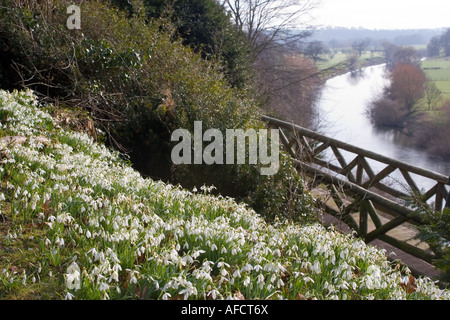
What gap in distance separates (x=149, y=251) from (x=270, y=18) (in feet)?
63.2

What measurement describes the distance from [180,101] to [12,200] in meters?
4.28

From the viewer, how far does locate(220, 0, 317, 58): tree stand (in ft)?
66.2

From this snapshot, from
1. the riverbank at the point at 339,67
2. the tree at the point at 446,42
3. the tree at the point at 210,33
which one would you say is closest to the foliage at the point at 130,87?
the tree at the point at 210,33

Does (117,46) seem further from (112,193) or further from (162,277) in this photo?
(162,277)

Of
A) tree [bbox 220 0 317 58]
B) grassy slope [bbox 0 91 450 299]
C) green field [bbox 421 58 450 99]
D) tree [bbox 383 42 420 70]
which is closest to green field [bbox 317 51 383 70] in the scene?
tree [bbox 383 42 420 70]

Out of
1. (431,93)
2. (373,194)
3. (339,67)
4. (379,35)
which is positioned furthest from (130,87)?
(379,35)

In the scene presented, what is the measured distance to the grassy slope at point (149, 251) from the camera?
259 cm

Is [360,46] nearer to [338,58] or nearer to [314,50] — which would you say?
[338,58]

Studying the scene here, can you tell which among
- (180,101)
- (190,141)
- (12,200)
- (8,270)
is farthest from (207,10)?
(8,270)

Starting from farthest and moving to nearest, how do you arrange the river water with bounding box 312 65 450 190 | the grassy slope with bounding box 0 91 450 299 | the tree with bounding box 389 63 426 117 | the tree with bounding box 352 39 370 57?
the tree with bounding box 352 39 370 57 → the tree with bounding box 389 63 426 117 → the river water with bounding box 312 65 450 190 → the grassy slope with bounding box 0 91 450 299

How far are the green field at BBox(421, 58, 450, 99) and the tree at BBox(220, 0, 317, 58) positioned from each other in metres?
6.26

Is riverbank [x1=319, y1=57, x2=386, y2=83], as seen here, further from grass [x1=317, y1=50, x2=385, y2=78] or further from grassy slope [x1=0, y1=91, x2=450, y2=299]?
grassy slope [x1=0, y1=91, x2=450, y2=299]

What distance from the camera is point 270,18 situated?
20.4 meters

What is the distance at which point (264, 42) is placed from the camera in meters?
20.5
